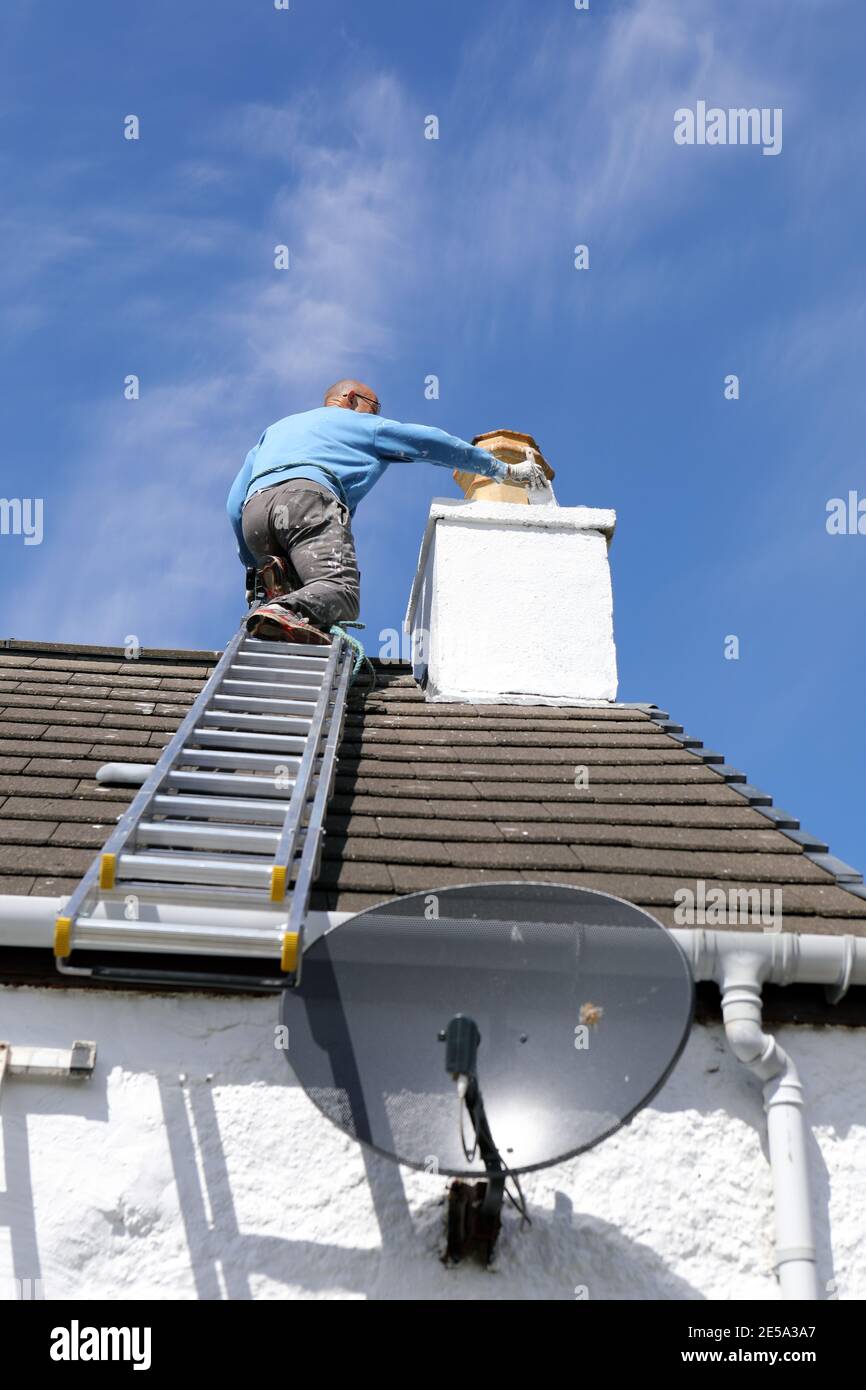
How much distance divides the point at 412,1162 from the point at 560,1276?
507 mm

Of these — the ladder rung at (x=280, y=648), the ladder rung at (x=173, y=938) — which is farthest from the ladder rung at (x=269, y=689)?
the ladder rung at (x=173, y=938)

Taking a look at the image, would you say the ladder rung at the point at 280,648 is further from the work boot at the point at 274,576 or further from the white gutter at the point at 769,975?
the white gutter at the point at 769,975

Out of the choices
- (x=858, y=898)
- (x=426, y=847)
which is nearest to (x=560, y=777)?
(x=426, y=847)

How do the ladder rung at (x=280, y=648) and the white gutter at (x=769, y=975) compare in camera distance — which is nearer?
the white gutter at (x=769, y=975)

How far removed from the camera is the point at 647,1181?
11.2 feet

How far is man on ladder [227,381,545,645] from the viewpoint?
5652 mm

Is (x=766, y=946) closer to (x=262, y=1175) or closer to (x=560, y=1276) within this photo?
(x=560, y=1276)

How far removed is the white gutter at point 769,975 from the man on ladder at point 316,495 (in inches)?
86.2

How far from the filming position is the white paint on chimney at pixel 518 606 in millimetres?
5926

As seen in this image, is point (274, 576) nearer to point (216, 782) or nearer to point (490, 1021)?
point (216, 782)

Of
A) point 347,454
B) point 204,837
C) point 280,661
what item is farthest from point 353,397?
point 204,837

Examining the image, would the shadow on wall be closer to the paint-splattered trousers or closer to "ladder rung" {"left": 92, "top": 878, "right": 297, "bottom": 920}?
"ladder rung" {"left": 92, "top": 878, "right": 297, "bottom": 920}

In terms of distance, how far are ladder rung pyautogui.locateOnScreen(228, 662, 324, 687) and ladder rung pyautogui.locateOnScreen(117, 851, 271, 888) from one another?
1.68 m

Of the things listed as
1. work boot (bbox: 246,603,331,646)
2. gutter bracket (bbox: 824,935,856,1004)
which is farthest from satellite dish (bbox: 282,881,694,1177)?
work boot (bbox: 246,603,331,646)
